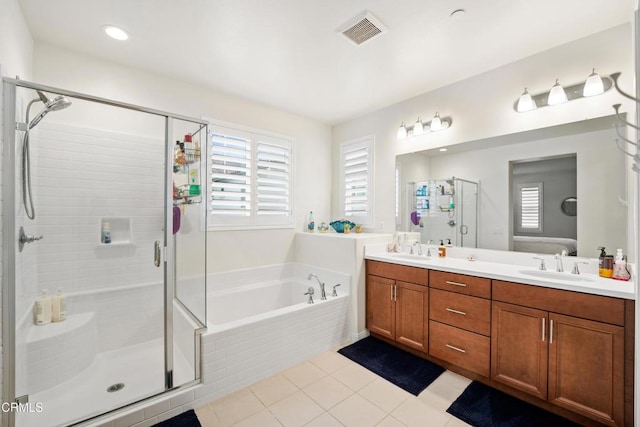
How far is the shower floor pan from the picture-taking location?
173cm

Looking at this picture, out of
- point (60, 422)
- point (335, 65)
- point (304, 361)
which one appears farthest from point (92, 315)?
point (335, 65)

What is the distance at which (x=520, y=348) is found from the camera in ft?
6.30

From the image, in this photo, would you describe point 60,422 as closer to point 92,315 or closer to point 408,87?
point 92,315

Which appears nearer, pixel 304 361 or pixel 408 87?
pixel 304 361

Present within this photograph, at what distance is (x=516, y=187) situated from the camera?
2422 millimetres

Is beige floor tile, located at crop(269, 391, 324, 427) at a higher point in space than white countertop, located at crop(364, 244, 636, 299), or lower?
lower

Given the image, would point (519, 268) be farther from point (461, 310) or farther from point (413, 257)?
point (413, 257)

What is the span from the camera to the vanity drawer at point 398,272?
2484mm

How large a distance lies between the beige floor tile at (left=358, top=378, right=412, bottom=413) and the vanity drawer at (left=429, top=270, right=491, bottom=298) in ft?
2.84

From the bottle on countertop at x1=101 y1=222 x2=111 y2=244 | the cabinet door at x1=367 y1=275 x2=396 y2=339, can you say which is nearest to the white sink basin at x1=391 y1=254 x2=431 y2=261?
the cabinet door at x1=367 y1=275 x2=396 y2=339

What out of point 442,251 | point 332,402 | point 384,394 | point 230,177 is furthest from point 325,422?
point 230,177

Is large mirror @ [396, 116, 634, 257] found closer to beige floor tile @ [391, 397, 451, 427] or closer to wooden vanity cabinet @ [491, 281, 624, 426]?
wooden vanity cabinet @ [491, 281, 624, 426]

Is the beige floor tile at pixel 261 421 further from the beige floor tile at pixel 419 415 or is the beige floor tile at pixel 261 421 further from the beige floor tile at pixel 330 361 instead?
the beige floor tile at pixel 419 415

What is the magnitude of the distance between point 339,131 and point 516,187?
2.36 meters
